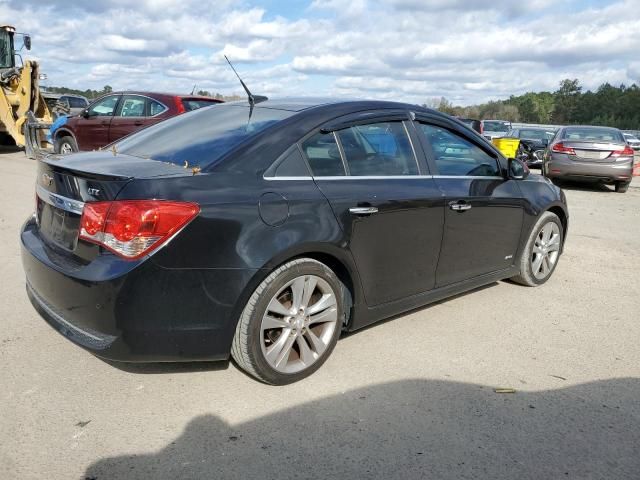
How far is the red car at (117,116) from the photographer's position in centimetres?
1028

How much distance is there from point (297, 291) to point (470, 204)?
163 cm

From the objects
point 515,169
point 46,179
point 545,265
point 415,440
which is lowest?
point 415,440

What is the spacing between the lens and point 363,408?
3.01m

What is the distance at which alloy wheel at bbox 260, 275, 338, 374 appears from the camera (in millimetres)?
3107

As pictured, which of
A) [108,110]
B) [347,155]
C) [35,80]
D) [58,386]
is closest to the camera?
[58,386]

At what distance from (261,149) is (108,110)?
30.5 feet

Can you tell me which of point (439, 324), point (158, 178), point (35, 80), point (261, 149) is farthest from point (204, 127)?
point (35, 80)

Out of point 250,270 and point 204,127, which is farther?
point 204,127

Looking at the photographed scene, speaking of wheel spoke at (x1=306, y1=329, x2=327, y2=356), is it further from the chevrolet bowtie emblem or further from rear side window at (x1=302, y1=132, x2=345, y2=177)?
the chevrolet bowtie emblem

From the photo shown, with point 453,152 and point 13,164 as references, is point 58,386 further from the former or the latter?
point 13,164

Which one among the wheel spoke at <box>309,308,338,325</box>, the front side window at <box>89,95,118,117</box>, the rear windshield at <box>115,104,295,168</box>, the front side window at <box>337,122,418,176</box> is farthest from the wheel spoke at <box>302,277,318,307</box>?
the front side window at <box>89,95,118,117</box>

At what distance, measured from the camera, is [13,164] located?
530 inches

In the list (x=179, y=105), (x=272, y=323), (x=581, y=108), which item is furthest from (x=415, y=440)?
(x=581, y=108)

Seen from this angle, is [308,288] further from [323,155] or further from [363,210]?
[323,155]
